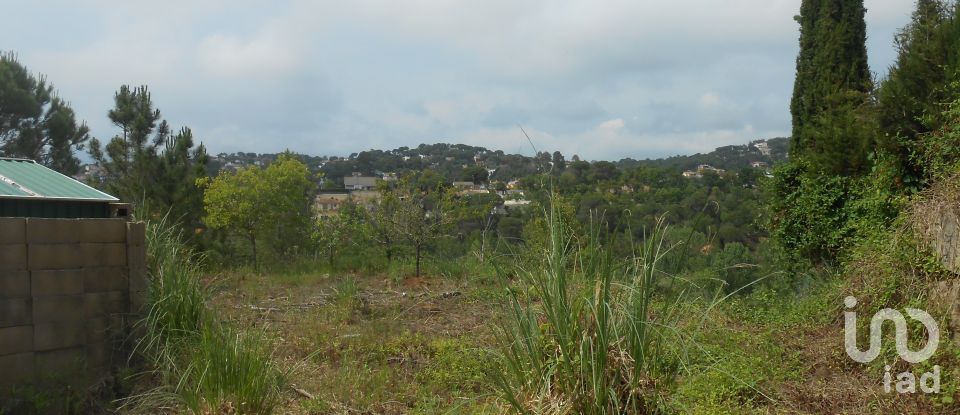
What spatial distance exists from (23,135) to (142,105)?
4.55 metres

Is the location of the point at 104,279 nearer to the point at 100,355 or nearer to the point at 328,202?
the point at 100,355

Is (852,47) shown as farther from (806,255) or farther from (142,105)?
(142,105)

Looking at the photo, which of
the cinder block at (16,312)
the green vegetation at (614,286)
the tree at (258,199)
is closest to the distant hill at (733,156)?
the green vegetation at (614,286)

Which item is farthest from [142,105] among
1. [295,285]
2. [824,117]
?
[824,117]

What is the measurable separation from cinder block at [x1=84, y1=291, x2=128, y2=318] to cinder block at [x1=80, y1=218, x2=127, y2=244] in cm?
37

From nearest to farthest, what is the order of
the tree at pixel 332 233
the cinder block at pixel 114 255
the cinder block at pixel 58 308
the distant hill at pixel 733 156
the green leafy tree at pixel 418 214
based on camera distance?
the cinder block at pixel 58 308 → the cinder block at pixel 114 255 → the green leafy tree at pixel 418 214 → the tree at pixel 332 233 → the distant hill at pixel 733 156

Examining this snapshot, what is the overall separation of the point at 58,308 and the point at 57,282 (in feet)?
0.56

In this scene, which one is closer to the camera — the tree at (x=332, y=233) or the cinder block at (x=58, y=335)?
the cinder block at (x=58, y=335)

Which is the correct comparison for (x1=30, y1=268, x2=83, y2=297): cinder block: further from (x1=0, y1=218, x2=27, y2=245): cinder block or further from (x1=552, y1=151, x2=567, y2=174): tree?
(x1=552, y1=151, x2=567, y2=174): tree

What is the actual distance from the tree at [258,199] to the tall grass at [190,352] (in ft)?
22.8

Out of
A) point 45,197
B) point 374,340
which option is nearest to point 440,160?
point 374,340

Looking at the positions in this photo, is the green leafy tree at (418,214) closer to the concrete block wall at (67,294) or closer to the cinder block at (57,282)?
the concrete block wall at (67,294)

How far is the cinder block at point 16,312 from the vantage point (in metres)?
4.44

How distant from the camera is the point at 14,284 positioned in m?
4.52
